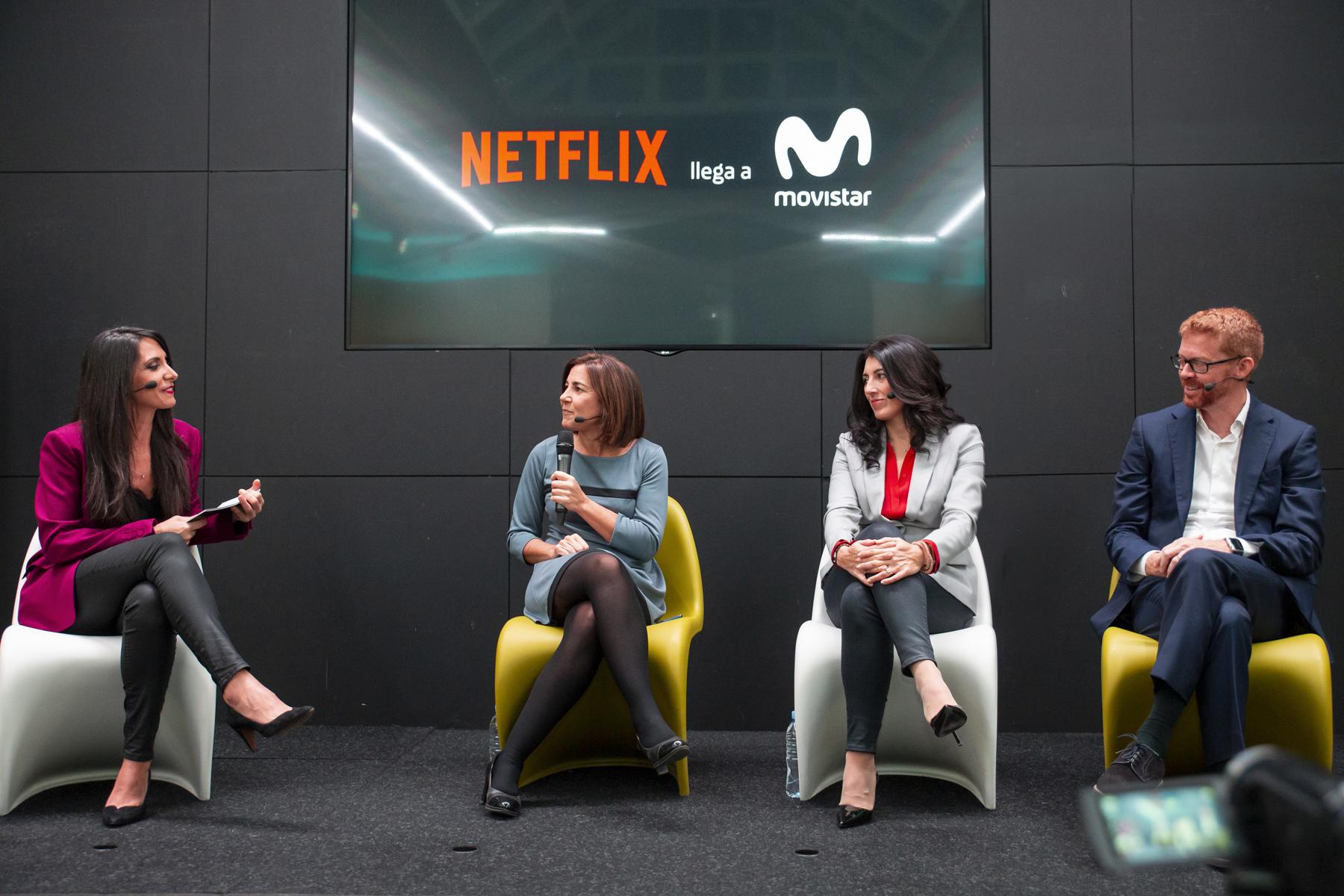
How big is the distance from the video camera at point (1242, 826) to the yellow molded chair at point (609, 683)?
2.12 meters

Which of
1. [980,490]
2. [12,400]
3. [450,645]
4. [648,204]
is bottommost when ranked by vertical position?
[450,645]

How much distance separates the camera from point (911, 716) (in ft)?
8.73

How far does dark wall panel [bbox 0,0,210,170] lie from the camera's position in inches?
142

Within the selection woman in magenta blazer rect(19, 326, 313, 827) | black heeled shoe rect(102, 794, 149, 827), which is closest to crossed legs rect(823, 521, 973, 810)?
woman in magenta blazer rect(19, 326, 313, 827)

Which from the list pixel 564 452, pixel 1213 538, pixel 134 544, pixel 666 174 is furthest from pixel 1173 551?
pixel 134 544

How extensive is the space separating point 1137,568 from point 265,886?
2.10 m

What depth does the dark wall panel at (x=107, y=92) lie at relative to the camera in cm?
360

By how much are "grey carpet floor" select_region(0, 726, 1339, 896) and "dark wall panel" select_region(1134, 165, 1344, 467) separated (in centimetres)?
137

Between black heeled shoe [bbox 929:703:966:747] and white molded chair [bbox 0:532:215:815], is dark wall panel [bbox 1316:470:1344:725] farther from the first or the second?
white molded chair [bbox 0:532:215:815]

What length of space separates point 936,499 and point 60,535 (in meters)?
2.21

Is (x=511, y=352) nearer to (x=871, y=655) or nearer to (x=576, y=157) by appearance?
(x=576, y=157)

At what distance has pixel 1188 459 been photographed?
8.84 ft

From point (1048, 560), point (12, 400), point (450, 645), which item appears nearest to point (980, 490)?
point (1048, 560)

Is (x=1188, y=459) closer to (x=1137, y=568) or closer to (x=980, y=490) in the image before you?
(x=1137, y=568)
